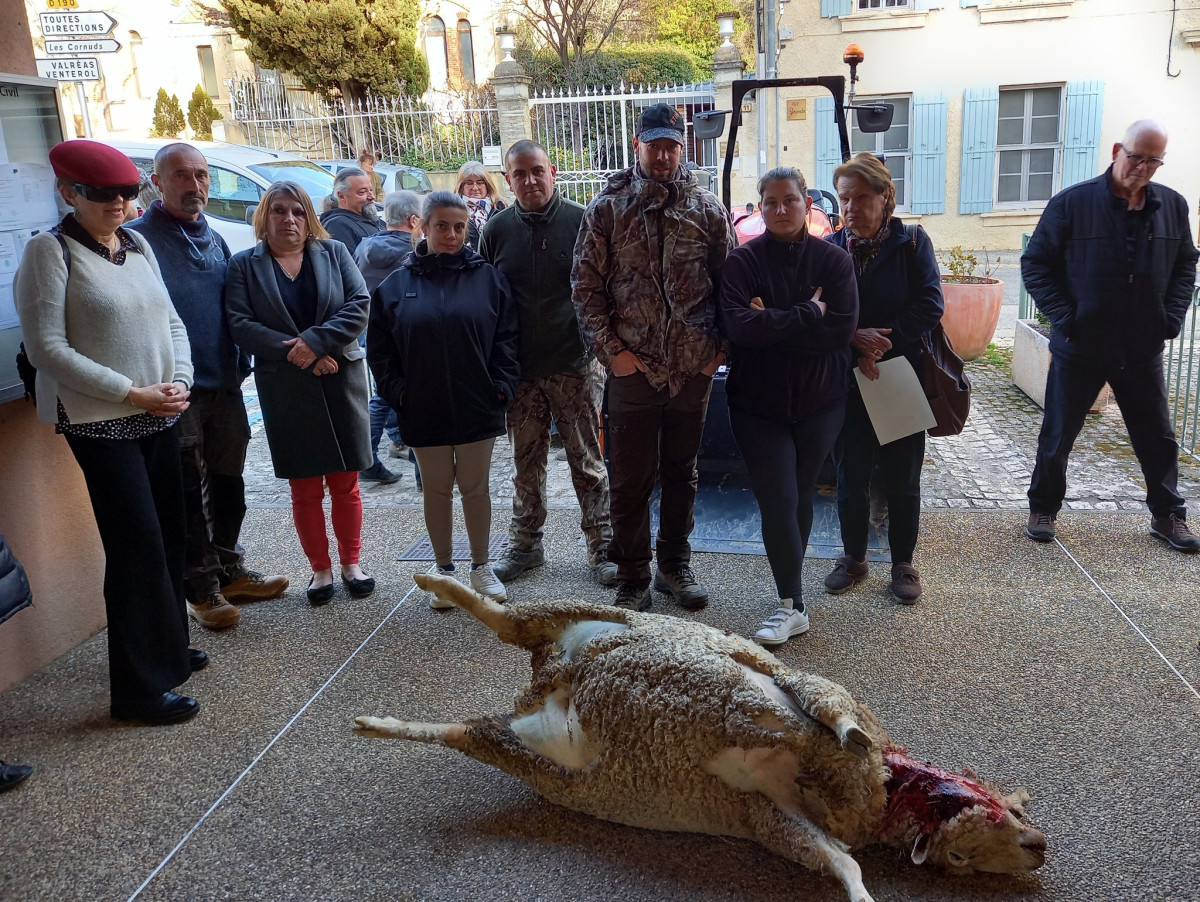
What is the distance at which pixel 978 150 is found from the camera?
14.3 meters

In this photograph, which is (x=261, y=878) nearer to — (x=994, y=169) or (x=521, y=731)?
(x=521, y=731)

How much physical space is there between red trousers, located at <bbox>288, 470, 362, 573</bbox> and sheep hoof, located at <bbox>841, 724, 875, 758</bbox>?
2460 millimetres

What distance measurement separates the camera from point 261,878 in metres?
2.30

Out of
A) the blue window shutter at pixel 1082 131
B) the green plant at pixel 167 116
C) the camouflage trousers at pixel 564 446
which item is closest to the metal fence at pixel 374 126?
the green plant at pixel 167 116

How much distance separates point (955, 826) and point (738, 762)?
0.51m

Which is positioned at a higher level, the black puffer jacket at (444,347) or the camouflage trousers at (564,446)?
the black puffer jacket at (444,347)

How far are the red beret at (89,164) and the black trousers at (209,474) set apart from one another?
0.96 m

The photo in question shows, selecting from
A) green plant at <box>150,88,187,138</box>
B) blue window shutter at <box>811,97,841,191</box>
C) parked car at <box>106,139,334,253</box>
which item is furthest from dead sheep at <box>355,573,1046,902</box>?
green plant at <box>150,88,187,138</box>

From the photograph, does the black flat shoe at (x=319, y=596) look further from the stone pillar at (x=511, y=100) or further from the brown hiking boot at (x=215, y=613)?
the stone pillar at (x=511, y=100)

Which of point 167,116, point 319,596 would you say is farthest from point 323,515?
point 167,116

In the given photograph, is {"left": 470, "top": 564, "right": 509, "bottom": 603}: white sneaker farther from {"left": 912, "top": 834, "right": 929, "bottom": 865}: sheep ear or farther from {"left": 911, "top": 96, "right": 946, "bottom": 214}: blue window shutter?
{"left": 911, "top": 96, "right": 946, "bottom": 214}: blue window shutter

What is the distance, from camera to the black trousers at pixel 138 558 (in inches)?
115

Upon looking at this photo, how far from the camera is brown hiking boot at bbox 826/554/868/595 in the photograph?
3795 millimetres

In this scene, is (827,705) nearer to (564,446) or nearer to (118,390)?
(564,446)
